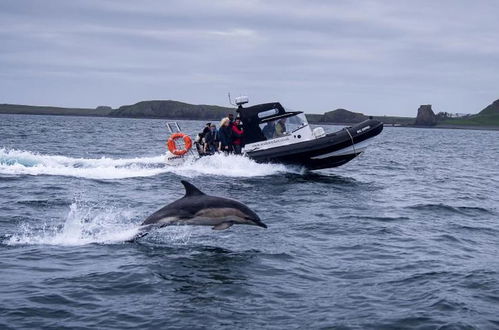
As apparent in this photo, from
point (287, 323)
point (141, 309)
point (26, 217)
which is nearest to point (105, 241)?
point (26, 217)

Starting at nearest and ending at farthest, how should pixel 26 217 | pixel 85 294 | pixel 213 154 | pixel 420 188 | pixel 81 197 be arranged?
pixel 85 294, pixel 26 217, pixel 81 197, pixel 420 188, pixel 213 154

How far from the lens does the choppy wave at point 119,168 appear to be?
931 inches

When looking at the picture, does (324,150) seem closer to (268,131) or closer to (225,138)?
(268,131)

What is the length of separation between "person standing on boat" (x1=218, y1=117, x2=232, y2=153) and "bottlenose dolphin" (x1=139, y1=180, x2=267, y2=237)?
13.7 m

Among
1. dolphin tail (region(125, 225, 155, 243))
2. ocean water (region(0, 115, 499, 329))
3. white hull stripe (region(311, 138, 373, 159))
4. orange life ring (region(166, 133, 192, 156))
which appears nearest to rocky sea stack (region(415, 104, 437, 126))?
white hull stripe (region(311, 138, 373, 159))

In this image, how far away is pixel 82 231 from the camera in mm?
13164

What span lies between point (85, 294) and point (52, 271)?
1.39 m

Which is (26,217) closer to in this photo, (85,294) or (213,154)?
(85,294)

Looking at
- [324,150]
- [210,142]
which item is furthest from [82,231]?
[324,150]

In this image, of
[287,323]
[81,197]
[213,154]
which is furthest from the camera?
[213,154]

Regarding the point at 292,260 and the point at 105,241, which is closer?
the point at 292,260

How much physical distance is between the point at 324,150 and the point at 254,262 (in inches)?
577

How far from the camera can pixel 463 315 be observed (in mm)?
8656

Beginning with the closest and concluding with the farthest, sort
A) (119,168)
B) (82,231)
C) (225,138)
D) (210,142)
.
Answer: (82,231) → (225,138) → (119,168) → (210,142)
